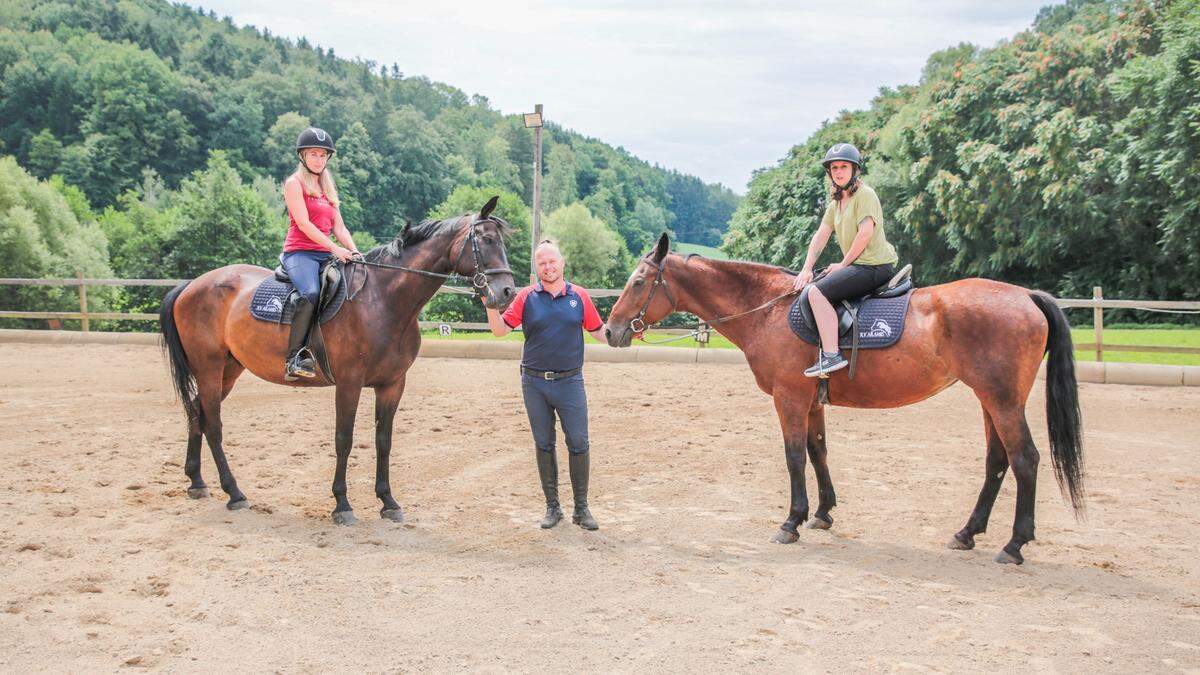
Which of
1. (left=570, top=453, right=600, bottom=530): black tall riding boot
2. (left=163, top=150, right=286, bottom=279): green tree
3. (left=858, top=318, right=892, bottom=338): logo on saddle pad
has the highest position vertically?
(left=163, top=150, right=286, bottom=279): green tree

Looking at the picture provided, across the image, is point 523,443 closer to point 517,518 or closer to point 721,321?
point 517,518

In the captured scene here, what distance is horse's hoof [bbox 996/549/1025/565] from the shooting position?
520 centimetres

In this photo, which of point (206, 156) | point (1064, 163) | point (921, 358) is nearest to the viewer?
point (921, 358)

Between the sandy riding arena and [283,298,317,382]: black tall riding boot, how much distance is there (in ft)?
3.47

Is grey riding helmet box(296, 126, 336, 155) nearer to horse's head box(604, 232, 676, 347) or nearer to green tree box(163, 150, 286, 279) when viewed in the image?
horse's head box(604, 232, 676, 347)

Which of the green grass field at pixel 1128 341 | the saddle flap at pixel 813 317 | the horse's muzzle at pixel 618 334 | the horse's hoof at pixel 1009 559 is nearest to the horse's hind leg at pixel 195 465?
the horse's muzzle at pixel 618 334

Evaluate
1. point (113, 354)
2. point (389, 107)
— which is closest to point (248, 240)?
point (113, 354)

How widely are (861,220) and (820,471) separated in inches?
70.1

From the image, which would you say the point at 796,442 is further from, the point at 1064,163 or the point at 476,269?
the point at 1064,163

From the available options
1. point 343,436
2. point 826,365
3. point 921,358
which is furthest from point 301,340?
point 921,358

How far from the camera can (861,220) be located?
564 centimetres

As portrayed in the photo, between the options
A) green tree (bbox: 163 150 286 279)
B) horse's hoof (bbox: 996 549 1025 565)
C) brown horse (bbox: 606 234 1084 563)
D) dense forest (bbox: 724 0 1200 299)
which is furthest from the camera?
green tree (bbox: 163 150 286 279)

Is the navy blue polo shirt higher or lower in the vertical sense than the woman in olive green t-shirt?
lower

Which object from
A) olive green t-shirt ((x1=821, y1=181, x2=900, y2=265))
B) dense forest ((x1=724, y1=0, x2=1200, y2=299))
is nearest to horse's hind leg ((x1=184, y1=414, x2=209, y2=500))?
olive green t-shirt ((x1=821, y1=181, x2=900, y2=265))
